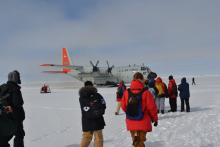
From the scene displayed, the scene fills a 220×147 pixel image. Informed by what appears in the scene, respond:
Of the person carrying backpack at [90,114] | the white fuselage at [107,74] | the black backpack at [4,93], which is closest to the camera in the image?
the black backpack at [4,93]

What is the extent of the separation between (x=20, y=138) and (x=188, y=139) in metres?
4.08

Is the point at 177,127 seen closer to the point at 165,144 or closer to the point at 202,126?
the point at 202,126

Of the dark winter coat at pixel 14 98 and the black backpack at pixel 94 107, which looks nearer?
the black backpack at pixel 94 107

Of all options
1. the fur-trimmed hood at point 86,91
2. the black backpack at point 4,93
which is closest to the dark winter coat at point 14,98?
the black backpack at point 4,93

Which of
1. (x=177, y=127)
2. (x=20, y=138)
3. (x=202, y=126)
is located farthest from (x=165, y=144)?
(x=20, y=138)

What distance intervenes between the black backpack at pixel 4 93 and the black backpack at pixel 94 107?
145 cm

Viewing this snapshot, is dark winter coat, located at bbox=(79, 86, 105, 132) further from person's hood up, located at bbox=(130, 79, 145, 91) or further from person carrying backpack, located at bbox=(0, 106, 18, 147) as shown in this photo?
person carrying backpack, located at bbox=(0, 106, 18, 147)

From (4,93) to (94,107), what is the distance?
5.53 feet

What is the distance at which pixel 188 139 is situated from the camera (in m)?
5.13

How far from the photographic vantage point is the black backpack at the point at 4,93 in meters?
3.44

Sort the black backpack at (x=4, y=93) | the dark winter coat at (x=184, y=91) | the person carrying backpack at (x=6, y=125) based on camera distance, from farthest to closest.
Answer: the dark winter coat at (x=184, y=91) → the black backpack at (x=4, y=93) → the person carrying backpack at (x=6, y=125)

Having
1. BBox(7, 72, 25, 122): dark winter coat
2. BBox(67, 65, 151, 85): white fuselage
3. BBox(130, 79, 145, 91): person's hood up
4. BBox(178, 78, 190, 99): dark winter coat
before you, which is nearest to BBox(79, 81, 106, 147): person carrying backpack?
BBox(130, 79, 145, 91): person's hood up

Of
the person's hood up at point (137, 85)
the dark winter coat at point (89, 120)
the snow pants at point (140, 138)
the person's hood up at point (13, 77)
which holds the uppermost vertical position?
the person's hood up at point (13, 77)

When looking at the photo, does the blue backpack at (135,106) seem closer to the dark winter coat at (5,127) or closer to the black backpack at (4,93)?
the dark winter coat at (5,127)
